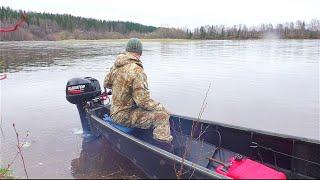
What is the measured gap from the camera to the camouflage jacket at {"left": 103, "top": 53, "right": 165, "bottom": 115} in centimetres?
538

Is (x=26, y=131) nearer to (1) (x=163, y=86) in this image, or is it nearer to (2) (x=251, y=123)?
(2) (x=251, y=123)

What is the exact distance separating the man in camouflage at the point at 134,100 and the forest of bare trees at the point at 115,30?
5529 cm

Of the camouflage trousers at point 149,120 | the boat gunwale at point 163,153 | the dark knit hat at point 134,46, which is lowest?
the boat gunwale at point 163,153

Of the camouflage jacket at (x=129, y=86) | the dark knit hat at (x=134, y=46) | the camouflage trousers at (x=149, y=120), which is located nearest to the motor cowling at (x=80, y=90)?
the camouflage jacket at (x=129, y=86)

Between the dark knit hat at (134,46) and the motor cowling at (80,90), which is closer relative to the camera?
the dark knit hat at (134,46)

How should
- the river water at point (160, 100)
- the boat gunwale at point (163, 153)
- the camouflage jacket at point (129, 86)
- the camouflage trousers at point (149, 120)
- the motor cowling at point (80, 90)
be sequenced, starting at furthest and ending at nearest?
1. the motor cowling at point (80, 90)
2. the river water at point (160, 100)
3. the camouflage trousers at point (149, 120)
4. the camouflage jacket at point (129, 86)
5. the boat gunwale at point (163, 153)

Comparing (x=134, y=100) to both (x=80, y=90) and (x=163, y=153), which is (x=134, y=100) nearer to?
(x=163, y=153)

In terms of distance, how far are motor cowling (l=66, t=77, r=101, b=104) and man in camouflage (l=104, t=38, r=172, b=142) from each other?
1.15 meters

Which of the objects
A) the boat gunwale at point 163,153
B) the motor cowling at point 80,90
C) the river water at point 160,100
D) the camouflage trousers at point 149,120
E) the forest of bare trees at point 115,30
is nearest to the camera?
the boat gunwale at point 163,153

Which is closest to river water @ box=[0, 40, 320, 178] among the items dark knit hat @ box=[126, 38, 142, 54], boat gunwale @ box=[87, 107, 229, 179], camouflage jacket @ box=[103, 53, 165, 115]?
boat gunwale @ box=[87, 107, 229, 179]

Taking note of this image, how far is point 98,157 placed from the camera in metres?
6.27

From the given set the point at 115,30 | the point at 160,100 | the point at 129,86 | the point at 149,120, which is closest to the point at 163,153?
the point at 149,120

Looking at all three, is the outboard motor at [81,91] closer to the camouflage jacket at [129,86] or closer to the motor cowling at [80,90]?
the motor cowling at [80,90]

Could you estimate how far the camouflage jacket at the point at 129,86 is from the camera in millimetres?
5379
